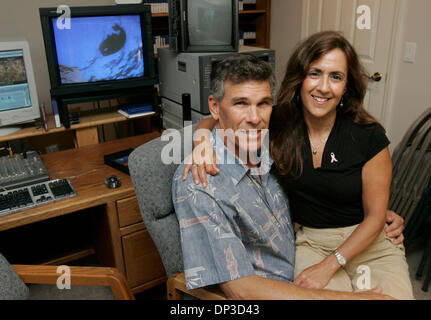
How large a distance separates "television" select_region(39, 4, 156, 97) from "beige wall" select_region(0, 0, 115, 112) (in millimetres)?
883

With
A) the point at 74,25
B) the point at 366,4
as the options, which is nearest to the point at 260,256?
the point at 74,25


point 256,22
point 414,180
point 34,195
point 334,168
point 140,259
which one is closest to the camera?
point 334,168

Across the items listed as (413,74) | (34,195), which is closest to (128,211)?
(34,195)

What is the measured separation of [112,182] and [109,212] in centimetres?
13

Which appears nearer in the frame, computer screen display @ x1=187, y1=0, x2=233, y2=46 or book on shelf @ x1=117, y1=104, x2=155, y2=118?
computer screen display @ x1=187, y1=0, x2=233, y2=46

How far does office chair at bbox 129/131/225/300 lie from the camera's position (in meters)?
1.18

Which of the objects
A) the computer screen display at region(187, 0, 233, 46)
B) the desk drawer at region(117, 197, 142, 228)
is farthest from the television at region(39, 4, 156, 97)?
the desk drawer at region(117, 197, 142, 228)

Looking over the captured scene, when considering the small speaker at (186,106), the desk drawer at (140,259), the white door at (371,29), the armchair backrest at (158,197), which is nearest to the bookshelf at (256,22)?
the white door at (371,29)

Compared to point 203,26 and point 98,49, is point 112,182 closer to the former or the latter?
point 98,49

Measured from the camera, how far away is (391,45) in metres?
2.68

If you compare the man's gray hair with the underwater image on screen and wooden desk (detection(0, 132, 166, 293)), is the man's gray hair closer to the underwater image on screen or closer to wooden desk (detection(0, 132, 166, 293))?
wooden desk (detection(0, 132, 166, 293))

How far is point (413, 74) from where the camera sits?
2.61 metres
